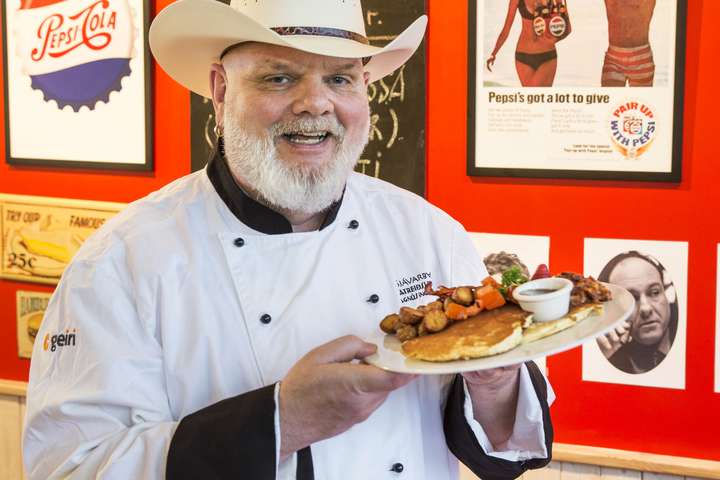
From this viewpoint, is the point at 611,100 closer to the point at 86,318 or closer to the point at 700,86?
the point at 700,86

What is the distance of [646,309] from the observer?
2.98 metres

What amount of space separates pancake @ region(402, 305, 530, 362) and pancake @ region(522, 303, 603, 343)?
2 cm

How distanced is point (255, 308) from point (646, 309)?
1.51m

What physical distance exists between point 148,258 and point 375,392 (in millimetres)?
631

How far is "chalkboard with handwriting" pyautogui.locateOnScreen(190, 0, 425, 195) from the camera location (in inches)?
125

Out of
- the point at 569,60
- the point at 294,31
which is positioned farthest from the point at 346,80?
the point at 569,60

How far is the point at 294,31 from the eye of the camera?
6.34ft

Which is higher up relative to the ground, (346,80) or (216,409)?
(346,80)

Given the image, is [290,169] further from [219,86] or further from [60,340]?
[60,340]

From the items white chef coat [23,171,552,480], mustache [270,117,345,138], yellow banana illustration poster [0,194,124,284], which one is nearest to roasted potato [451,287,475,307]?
white chef coat [23,171,552,480]

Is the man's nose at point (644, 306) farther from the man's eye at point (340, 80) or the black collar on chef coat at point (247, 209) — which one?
the man's eye at point (340, 80)

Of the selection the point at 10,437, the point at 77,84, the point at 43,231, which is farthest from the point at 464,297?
the point at 10,437

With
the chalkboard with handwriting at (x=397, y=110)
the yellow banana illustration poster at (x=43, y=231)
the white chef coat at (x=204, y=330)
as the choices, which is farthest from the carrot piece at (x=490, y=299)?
the yellow banana illustration poster at (x=43, y=231)

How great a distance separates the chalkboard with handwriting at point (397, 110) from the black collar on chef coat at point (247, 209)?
3.88 feet
